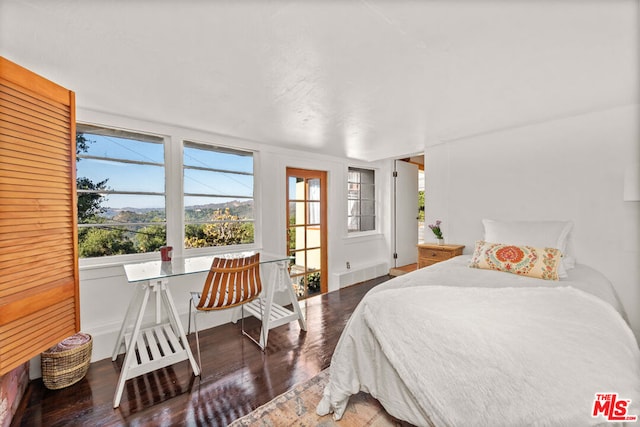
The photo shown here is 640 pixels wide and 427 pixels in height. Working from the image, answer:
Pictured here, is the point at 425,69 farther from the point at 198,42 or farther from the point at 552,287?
the point at 552,287

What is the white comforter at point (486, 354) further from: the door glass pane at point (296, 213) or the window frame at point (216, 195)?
the door glass pane at point (296, 213)

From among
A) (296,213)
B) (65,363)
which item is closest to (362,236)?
(296,213)

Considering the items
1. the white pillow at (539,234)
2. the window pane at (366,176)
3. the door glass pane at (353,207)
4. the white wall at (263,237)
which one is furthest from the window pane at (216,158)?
the white pillow at (539,234)

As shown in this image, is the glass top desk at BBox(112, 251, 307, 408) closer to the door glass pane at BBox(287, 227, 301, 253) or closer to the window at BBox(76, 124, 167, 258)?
the window at BBox(76, 124, 167, 258)

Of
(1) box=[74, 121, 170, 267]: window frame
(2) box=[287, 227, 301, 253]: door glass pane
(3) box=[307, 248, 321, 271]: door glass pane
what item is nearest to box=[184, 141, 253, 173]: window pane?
(1) box=[74, 121, 170, 267]: window frame

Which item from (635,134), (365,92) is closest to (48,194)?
(365,92)

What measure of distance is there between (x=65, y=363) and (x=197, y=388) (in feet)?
3.17

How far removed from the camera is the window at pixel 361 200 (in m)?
4.76

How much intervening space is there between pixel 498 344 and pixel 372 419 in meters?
0.88

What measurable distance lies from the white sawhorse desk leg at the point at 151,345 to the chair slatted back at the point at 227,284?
10.2 inches

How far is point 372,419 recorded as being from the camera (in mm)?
1576

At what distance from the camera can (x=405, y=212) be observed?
17.0 ft

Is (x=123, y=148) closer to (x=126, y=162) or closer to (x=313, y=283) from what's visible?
(x=126, y=162)

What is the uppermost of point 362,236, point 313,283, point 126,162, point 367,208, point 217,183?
point 126,162
